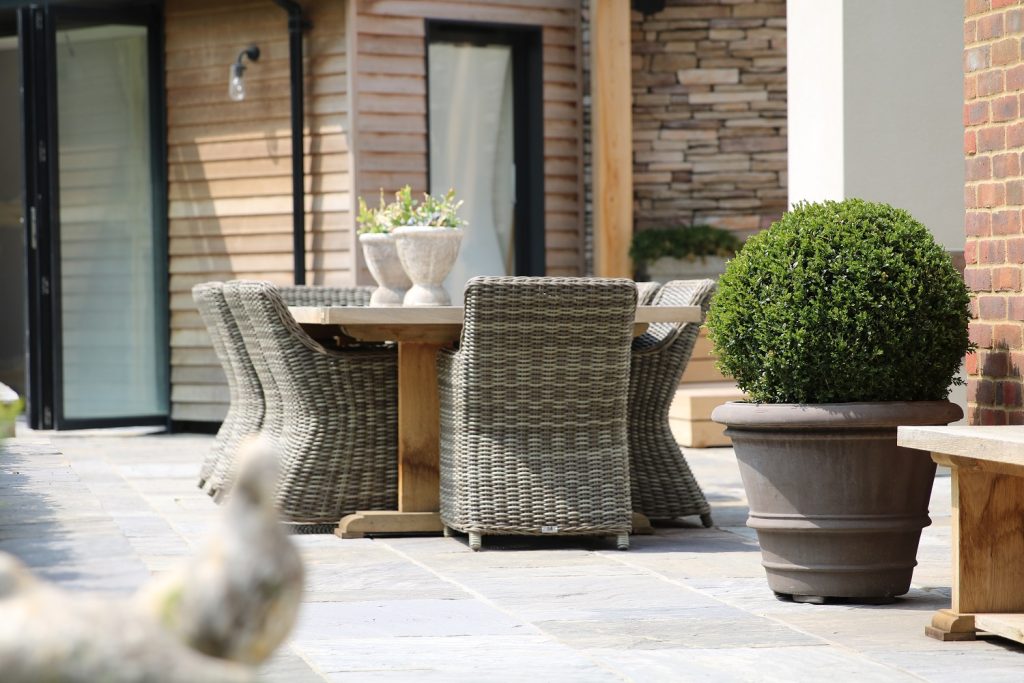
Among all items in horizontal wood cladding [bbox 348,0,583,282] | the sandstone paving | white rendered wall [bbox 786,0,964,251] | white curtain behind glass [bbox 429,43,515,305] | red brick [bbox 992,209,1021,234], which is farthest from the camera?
white curtain behind glass [bbox 429,43,515,305]

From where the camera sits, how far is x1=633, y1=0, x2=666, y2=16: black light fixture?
390 inches

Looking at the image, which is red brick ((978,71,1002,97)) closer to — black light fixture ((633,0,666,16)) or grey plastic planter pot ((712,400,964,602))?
grey plastic planter pot ((712,400,964,602))

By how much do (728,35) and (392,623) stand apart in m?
6.99

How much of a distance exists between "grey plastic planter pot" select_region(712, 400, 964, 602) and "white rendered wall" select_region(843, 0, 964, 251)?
3.22 metres

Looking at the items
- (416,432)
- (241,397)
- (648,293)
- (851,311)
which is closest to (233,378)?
(241,397)

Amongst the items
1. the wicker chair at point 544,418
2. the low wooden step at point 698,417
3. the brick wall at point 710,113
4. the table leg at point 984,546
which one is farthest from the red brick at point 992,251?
the brick wall at point 710,113

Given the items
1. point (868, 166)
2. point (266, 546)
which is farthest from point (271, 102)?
point (266, 546)

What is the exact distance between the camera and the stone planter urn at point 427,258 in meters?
5.73

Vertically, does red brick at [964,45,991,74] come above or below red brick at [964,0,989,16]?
below

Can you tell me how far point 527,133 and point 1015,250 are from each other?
605cm

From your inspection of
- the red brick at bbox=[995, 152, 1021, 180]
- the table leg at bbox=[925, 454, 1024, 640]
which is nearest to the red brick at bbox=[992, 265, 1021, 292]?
the red brick at bbox=[995, 152, 1021, 180]

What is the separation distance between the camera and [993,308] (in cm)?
411

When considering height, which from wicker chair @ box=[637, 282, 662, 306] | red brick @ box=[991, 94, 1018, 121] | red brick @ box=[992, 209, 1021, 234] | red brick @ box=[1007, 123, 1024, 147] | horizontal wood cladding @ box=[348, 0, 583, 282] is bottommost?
wicker chair @ box=[637, 282, 662, 306]

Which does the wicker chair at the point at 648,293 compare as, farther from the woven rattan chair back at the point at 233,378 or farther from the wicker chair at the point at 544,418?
the woven rattan chair back at the point at 233,378
